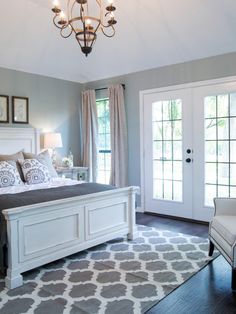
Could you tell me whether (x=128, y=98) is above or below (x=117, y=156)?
above

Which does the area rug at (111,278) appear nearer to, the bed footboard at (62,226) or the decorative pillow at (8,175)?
the bed footboard at (62,226)

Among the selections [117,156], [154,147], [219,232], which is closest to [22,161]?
[117,156]

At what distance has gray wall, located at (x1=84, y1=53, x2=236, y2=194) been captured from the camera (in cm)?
434

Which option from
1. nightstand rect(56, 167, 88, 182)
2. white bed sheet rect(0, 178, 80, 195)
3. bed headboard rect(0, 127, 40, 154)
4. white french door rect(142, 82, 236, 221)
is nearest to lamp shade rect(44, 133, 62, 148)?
bed headboard rect(0, 127, 40, 154)

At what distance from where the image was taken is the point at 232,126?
4273mm

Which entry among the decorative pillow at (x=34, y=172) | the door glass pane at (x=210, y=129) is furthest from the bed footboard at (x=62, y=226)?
the door glass pane at (x=210, y=129)

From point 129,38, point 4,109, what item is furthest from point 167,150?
point 4,109

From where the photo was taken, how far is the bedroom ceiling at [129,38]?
3750mm

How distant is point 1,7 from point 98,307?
11.8 ft

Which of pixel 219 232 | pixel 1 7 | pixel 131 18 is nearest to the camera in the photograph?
pixel 219 232

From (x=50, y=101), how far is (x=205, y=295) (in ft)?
13.8

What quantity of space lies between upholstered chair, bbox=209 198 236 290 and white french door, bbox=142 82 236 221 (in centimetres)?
127

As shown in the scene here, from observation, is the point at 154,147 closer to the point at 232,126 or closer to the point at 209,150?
the point at 209,150

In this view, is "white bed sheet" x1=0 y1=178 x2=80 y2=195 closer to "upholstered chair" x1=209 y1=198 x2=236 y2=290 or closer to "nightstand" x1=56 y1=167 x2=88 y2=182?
"nightstand" x1=56 y1=167 x2=88 y2=182
